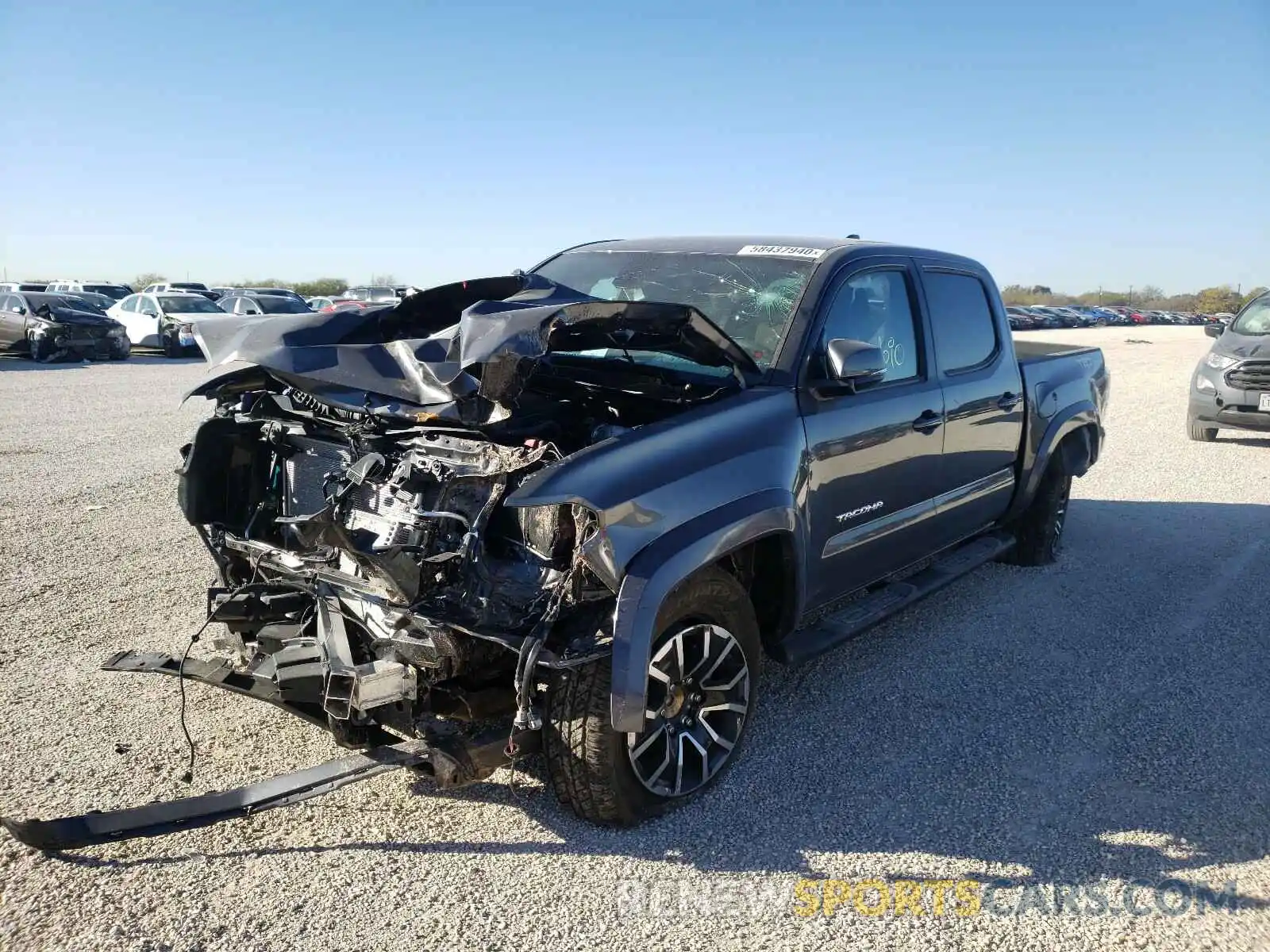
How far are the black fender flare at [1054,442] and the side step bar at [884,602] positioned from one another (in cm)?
29

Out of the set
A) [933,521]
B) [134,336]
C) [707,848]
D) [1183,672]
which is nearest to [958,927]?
[707,848]

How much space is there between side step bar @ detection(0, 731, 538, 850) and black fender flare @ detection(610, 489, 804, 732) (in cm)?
45

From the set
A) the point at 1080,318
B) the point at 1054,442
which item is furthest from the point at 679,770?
the point at 1080,318

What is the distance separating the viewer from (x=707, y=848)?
10.7 ft

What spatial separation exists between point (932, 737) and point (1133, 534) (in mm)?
4262

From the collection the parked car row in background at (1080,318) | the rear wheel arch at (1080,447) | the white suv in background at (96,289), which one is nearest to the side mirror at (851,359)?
the rear wheel arch at (1080,447)

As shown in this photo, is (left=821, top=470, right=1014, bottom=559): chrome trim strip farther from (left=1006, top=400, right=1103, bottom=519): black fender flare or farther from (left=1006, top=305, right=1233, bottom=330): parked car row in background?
(left=1006, top=305, right=1233, bottom=330): parked car row in background

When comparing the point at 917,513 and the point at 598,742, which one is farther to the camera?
the point at 917,513

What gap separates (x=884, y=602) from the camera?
4.57 m

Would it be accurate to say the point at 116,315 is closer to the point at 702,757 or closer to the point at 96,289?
the point at 96,289

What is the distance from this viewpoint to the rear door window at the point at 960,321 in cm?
497

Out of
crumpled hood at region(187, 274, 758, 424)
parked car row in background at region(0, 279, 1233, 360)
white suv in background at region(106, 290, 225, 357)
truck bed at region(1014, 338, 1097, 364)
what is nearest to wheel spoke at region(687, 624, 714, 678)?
crumpled hood at region(187, 274, 758, 424)

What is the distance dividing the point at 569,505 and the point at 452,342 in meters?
0.85

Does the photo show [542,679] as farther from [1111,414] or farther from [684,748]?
[1111,414]
